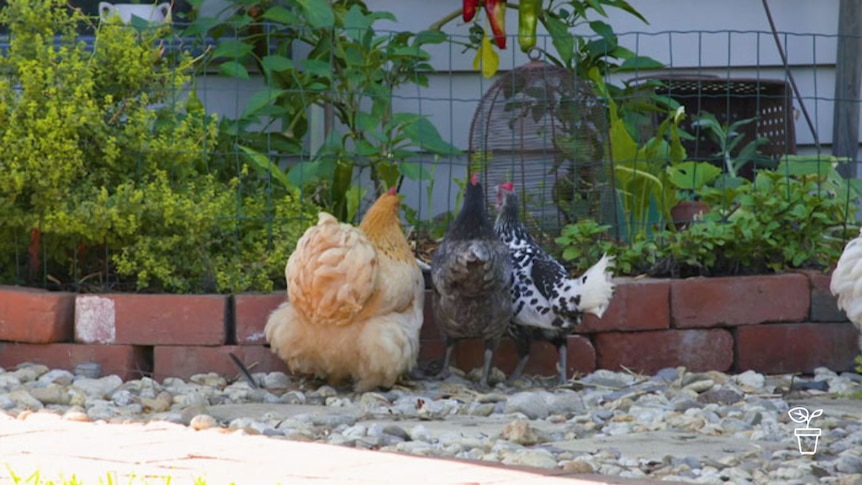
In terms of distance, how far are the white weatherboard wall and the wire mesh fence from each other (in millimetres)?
332

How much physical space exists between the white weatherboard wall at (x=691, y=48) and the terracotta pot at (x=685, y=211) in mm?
1264

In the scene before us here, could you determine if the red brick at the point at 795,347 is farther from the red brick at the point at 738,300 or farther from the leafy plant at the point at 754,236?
the leafy plant at the point at 754,236

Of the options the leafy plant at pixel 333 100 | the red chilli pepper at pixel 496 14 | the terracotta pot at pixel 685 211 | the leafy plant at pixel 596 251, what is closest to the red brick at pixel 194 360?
the leafy plant at pixel 333 100

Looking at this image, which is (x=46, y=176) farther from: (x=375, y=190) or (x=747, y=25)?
(x=747, y=25)

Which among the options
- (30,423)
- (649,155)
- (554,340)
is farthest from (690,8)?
(30,423)

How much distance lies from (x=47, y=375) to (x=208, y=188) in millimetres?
1040

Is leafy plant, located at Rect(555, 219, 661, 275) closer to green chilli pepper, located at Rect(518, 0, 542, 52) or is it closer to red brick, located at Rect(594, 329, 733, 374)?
red brick, located at Rect(594, 329, 733, 374)

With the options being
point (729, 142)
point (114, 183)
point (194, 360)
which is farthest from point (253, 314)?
point (729, 142)

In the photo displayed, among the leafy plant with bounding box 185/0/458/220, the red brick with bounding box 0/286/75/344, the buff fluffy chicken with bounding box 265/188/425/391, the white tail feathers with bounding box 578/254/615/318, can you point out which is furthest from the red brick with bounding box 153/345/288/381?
the white tail feathers with bounding box 578/254/615/318

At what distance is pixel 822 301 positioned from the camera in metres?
6.09

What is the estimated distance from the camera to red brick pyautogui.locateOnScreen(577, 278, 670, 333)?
591 centimetres

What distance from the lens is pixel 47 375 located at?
18.2ft

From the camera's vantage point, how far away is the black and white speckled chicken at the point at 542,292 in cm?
548
